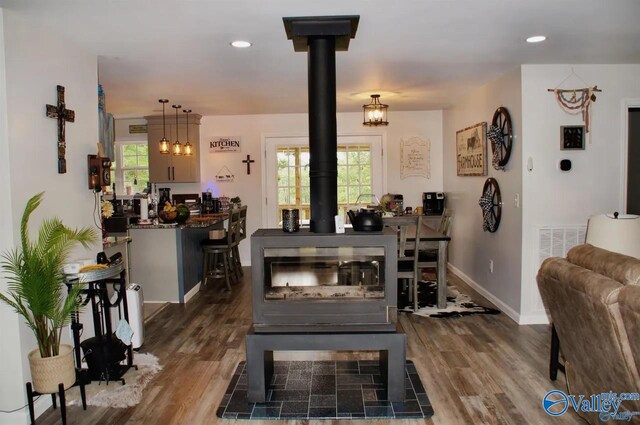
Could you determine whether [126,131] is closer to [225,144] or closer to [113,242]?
[225,144]

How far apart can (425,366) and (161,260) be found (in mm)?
3017

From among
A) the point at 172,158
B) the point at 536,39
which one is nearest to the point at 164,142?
the point at 172,158

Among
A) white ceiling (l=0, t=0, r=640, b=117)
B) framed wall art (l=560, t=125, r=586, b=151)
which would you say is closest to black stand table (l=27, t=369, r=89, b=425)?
white ceiling (l=0, t=0, r=640, b=117)

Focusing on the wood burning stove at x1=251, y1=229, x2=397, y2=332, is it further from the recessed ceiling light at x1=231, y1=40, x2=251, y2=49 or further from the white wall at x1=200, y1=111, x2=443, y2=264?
the white wall at x1=200, y1=111, x2=443, y2=264

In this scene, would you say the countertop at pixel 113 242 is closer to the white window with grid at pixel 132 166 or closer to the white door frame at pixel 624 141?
the white window with grid at pixel 132 166

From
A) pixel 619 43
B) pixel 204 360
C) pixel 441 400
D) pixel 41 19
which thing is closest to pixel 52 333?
pixel 204 360

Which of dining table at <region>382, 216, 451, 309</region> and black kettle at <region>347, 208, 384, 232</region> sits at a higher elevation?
black kettle at <region>347, 208, 384, 232</region>

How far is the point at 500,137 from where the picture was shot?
461 centimetres

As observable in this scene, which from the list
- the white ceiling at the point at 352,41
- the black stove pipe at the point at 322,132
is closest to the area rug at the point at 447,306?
the black stove pipe at the point at 322,132

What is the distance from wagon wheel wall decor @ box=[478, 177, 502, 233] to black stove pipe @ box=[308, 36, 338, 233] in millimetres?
2391

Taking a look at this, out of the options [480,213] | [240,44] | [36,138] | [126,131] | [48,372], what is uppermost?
[240,44]

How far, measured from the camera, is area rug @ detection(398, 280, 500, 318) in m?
4.67

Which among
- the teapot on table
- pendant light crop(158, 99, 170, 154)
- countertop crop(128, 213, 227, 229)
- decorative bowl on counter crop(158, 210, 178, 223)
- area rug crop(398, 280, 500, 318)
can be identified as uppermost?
pendant light crop(158, 99, 170, 154)

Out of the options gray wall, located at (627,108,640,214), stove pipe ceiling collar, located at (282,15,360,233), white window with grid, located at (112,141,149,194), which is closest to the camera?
stove pipe ceiling collar, located at (282,15,360,233)
